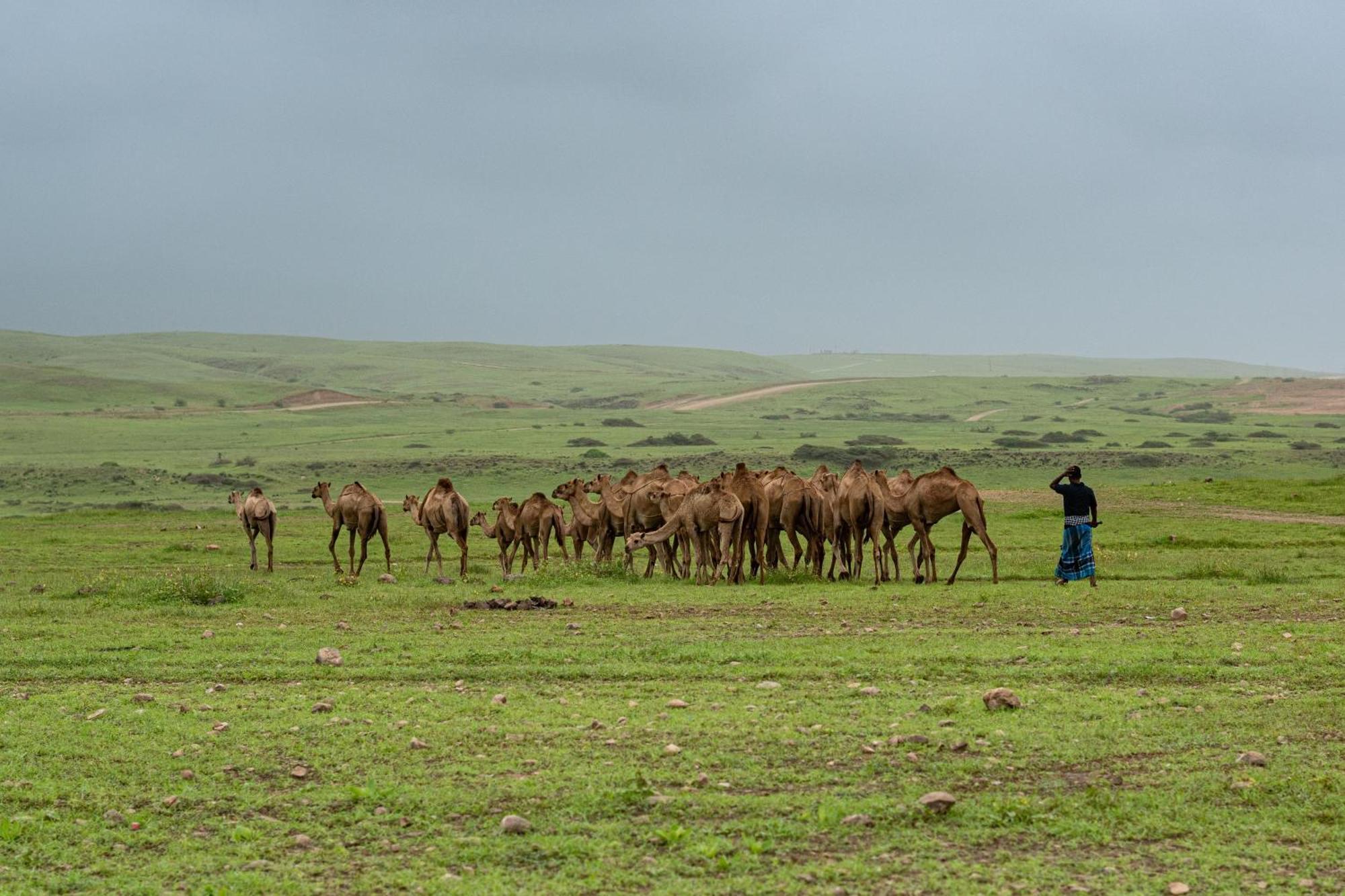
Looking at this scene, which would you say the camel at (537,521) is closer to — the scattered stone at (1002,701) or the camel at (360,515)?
the camel at (360,515)

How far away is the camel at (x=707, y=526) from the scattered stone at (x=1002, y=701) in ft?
32.3

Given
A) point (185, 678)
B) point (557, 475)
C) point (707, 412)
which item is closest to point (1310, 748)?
point (185, 678)

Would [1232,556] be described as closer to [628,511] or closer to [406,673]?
[628,511]

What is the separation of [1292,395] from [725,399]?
39035 millimetres

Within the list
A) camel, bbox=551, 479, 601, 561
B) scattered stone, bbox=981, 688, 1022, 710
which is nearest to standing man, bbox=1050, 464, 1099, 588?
camel, bbox=551, 479, 601, 561

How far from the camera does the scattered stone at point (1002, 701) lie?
34.0 feet

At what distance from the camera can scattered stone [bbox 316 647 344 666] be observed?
12766 mm

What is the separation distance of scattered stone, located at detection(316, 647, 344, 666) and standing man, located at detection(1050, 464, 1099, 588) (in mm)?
10036

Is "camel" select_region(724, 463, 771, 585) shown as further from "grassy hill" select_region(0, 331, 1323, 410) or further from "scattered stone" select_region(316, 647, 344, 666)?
"grassy hill" select_region(0, 331, 1323, 410)

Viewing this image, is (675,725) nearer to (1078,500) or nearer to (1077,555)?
(1078,500)

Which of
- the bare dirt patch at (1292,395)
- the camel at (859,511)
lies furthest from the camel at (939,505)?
the bare dirt patch at (1292,395)

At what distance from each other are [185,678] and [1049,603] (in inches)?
388

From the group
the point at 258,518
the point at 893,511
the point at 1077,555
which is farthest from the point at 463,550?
the point at 1077,555

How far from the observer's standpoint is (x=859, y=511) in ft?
67.4
